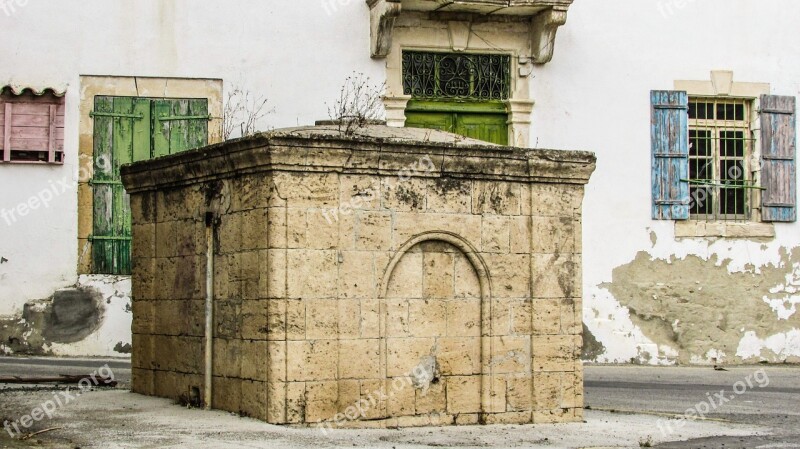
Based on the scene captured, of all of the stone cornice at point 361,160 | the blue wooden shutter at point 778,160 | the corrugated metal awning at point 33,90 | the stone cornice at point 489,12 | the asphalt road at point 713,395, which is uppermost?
the stone cornice at point 489,12

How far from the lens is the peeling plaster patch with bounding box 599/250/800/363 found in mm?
17328

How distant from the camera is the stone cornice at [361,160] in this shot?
346 inches

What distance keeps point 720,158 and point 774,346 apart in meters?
2.56

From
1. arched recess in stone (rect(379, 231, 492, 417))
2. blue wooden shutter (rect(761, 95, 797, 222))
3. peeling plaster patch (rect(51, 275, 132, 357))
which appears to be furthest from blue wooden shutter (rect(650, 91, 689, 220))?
arched recess in stone (rect(379, 231, 492, 417))

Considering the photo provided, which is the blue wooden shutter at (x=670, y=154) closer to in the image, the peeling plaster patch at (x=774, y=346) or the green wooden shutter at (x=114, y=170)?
the peeling plaster patch at (x=774, y=346)

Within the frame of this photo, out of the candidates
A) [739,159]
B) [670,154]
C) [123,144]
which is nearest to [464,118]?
[670,154]

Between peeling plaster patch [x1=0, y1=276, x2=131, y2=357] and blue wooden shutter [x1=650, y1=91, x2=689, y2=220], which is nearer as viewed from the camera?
peeling plaster patch [x1=0, y1=276, x2=131, y2=357]

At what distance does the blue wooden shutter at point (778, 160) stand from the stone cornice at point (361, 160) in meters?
8.79

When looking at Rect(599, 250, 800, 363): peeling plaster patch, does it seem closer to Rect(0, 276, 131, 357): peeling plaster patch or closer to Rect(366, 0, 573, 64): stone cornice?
Rect(366, 0, 573, 64): stone cornice

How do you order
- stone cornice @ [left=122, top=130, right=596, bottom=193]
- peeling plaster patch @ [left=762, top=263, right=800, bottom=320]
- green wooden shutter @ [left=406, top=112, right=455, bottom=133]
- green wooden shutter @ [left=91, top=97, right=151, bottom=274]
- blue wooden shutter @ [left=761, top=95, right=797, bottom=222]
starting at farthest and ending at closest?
blue wooden shutter @ [left=761, top=95, right=797, bottom=222]
peeling plaster patch @ [left=762, top=263, right=800, bottom=320]
green wooden shutter @ [left=406, top=112, right=455, bottom=133]
green wooden shutter @ [left=91, top=97, right=151, bottom=274]
stone cornice @ [left=122, top=130, right=596, bottom=193]

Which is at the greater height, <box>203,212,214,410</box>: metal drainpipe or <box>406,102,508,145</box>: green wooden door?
<box>406,102,508,145</box>: green wooden door

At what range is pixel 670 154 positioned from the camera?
17.6 metres

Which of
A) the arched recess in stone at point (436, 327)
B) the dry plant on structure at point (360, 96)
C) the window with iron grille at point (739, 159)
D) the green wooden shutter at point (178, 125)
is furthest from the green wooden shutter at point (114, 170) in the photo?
the arched recess in stone at point (436, 327)

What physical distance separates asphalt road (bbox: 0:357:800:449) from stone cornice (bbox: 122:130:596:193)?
2.04 m
